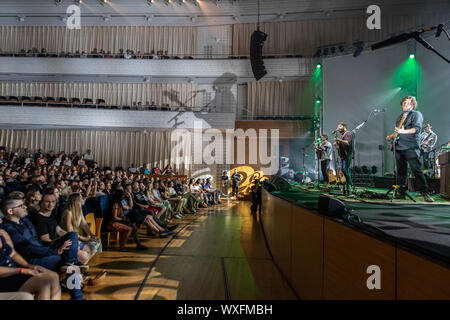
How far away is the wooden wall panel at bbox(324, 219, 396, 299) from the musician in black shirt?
1.91 metres

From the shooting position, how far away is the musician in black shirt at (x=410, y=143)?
9.02 feet

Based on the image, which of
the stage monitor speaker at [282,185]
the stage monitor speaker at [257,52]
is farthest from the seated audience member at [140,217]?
the stage monitor speaker at [257,52]

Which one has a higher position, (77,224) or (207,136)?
(207,136)

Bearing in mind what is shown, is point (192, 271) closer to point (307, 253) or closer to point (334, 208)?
point (307, 253)

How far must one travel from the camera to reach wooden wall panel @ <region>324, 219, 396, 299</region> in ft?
3.29

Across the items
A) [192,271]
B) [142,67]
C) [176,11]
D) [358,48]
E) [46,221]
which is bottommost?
[192,271]

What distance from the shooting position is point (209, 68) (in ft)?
35.9

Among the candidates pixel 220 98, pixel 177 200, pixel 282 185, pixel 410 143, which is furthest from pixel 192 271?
pixel 220 98

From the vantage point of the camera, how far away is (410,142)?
2.79 metres

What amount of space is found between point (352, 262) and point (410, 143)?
2.20 metres

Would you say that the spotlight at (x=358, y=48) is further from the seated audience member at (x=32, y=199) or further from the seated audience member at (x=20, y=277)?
the seated audience member at (x=20, y=277)

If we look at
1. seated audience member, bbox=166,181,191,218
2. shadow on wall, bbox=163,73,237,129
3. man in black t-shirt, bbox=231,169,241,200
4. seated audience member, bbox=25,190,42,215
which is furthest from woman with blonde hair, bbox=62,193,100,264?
shadow on wall, bbox=163,73,237,129

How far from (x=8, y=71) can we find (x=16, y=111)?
2394 millimetres
